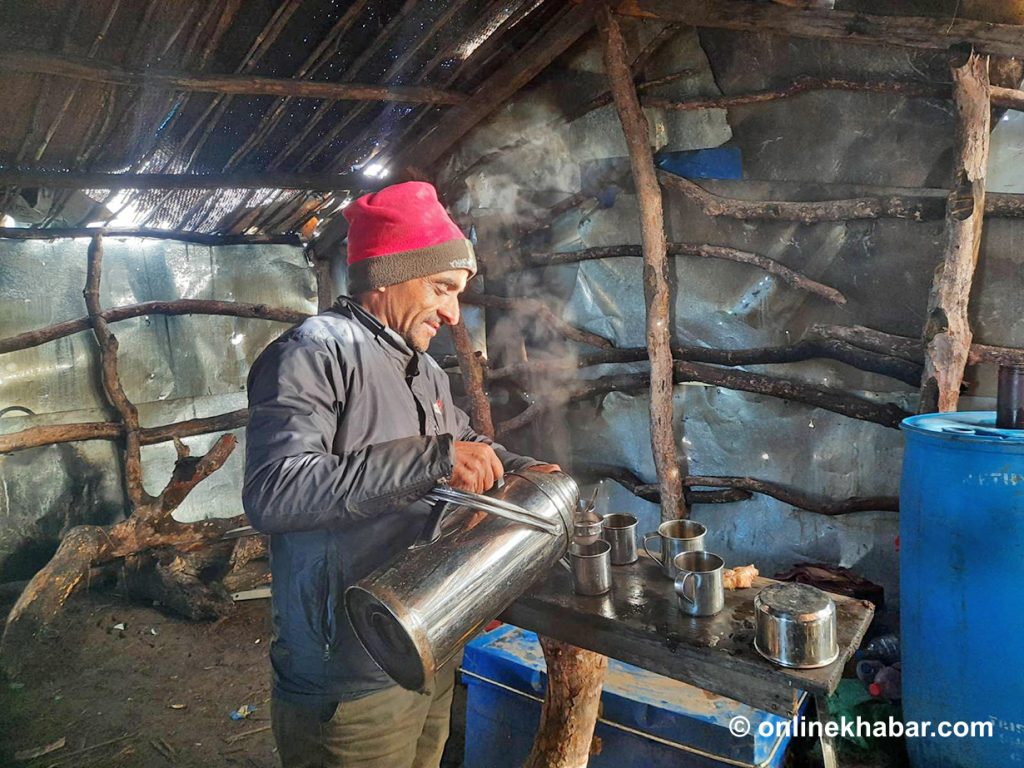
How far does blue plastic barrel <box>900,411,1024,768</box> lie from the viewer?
2.29 metres

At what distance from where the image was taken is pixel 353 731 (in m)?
1.74

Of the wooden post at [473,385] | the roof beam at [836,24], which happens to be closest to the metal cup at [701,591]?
the roof beam at [836,24]

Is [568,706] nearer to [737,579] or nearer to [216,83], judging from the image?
[737,579]

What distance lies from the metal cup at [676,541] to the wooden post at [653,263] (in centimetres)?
178

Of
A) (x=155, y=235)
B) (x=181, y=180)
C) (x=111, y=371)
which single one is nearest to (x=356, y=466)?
(x=181, y=180)

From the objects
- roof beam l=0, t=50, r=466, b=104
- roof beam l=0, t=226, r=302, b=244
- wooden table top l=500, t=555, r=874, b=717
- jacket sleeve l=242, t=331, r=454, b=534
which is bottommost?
wooden table top l=500, t=555, r=874, b=717

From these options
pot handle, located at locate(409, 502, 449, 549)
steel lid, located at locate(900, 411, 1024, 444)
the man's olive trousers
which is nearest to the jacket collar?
pot handle, located at locate(409, 502, 449, 549)

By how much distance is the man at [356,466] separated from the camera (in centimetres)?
151

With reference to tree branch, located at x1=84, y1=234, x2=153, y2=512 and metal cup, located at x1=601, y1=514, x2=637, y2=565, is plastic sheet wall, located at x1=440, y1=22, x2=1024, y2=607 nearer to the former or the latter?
metal cup, located at x1=601, y1=514, x2=637, y2=565

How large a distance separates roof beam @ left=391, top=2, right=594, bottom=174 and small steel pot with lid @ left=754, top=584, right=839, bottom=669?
363cm

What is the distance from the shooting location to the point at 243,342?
22.4 ft

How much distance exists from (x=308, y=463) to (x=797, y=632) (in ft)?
4.37

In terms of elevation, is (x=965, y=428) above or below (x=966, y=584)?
above

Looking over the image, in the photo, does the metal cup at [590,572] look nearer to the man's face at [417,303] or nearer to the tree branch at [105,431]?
the man's face at [417,303]
